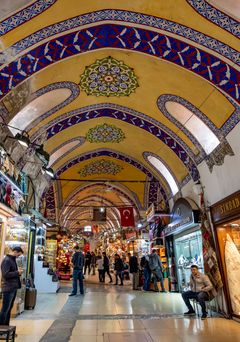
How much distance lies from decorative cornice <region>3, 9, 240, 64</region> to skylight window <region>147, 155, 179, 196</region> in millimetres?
5552

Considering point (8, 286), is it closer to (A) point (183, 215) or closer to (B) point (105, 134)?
(A) point (183, 215)

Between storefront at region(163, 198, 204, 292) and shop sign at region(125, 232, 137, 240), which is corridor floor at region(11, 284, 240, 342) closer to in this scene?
storefront at region(163, 198, 204, 292)

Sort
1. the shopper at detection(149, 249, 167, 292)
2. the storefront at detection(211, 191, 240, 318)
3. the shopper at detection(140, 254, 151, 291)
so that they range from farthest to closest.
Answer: the shopper at detection(140, 254, 151, 291) < the shopper at detection(149, 249, 167, 292) < the storefront at detection(211, 191, 240, 318)

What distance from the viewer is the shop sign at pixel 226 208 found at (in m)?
5.49

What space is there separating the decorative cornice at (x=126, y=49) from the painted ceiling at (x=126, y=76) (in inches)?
0.7

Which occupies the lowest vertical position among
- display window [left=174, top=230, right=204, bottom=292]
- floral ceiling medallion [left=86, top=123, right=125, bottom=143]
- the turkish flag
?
display window [left=174, top=230, right=204, bottom=292]

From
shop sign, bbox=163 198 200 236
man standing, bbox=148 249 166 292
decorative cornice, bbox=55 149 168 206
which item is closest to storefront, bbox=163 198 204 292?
shop sign, bbox=163 198 200 236

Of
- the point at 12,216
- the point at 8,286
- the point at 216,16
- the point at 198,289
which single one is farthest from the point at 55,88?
the point at 198,289

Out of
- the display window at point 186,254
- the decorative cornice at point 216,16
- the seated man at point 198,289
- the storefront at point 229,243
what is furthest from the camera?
the display window at point 186,254

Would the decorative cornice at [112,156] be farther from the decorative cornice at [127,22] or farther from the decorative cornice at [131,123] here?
the decorative cornice at [127,22]

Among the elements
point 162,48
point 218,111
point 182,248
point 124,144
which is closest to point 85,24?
point 162,48

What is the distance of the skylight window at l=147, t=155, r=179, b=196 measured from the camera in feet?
33.1

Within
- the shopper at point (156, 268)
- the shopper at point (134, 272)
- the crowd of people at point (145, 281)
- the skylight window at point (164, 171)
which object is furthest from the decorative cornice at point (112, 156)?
the shopper at point (134, 272)

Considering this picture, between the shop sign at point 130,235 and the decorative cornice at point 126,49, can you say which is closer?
the decorative cornice at point 126,49
